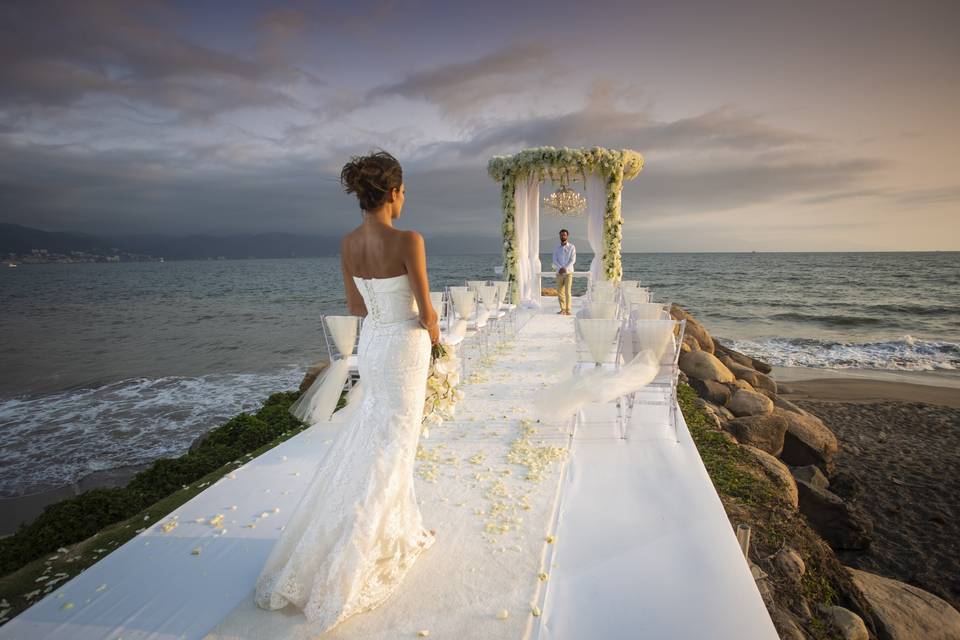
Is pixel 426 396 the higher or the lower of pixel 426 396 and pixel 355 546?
the higher

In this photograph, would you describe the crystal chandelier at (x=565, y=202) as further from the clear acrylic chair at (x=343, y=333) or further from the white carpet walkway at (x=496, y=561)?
the white carpet walkway at (x=496, y=561)

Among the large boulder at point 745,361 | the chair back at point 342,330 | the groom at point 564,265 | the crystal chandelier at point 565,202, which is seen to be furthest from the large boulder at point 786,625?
the crystal chandelier at point 565,202

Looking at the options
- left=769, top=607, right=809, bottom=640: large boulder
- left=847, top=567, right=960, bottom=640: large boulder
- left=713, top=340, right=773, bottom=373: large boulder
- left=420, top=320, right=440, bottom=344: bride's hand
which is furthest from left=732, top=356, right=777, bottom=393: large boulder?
left=420, top=320, right=440, bottom=344: bride's hand

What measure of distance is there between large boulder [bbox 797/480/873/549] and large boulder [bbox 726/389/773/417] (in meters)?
1.95

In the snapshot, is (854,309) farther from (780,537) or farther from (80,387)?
(80,387)

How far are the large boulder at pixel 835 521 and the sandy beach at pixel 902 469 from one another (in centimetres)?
12

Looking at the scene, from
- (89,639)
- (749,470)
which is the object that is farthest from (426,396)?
(749,470)

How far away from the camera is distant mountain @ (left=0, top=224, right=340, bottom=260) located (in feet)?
369

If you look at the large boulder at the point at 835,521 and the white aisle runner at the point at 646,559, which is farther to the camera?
the large boulder at the point at 835,521

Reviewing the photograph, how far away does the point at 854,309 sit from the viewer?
22828mm

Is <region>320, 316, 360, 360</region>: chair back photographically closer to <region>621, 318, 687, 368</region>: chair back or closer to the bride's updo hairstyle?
<region>621, 318, 687, 368</region>: chair back

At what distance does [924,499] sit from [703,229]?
49414mm

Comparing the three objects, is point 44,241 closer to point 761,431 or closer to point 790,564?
point 761,431

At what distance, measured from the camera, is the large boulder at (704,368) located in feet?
26.4
